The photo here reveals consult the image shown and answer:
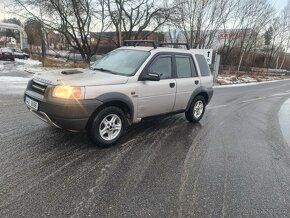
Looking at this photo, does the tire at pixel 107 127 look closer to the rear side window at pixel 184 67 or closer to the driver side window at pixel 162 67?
the driver side window at pixel 162 67

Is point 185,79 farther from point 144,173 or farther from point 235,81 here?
point 235,81

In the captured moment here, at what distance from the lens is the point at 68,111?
449 cm

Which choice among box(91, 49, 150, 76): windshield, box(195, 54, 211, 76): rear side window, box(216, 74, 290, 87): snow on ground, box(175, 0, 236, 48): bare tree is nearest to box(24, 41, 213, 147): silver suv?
box(91, 49, 150, 76): windshield

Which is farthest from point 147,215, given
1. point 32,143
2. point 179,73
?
point 179,73

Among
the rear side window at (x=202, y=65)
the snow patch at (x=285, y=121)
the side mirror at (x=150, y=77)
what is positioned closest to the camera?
the side mirror at (x=150, y=77)

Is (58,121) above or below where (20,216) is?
above

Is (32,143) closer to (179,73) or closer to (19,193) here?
(19,193)

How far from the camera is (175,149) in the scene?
17.3ft

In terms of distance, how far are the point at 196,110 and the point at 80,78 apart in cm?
357

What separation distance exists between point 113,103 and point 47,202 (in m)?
2.24

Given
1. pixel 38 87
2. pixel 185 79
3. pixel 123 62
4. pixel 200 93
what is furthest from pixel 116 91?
pixel 200 93

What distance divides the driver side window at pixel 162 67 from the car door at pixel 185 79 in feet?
0.84

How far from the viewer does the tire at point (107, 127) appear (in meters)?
4.84

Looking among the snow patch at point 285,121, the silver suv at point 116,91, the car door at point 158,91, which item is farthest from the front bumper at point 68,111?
the snow patch at point 285,121
